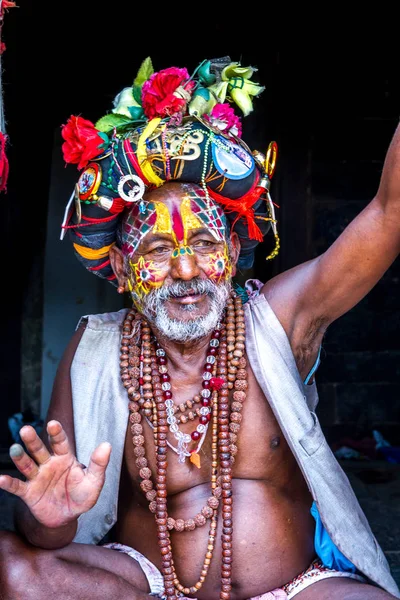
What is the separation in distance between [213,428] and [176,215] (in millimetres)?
794

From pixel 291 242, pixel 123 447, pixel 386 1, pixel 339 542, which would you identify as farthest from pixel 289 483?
pixel 386 1

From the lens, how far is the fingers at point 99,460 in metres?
2.32

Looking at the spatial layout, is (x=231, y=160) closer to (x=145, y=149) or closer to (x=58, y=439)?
(x=145, y=149)

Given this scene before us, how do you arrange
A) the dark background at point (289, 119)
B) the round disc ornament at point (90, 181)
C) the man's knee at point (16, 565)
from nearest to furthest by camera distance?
the man's knee at point (16, 565) < the round disc ornament at point (90, 181) < the dark background at point (289, 119)

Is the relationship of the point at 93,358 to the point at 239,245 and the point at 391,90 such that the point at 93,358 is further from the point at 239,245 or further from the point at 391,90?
the point at 391,90

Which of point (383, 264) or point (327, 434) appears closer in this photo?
point (383, 264)

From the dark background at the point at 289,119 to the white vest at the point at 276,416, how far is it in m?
1.93

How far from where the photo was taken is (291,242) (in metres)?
5.14

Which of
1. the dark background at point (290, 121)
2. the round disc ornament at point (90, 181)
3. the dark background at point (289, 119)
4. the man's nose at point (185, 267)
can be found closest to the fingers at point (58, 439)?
the man's nose at point (185, 267)

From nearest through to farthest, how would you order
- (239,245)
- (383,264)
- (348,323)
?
(383,264) < (239,245) < (348,323)

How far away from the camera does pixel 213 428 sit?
2.86 metres

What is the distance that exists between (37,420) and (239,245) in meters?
2.82

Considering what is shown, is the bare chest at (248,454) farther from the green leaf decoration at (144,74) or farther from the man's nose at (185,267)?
the green leaf decoration at (144,74)

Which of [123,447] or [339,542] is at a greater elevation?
[123,447]
